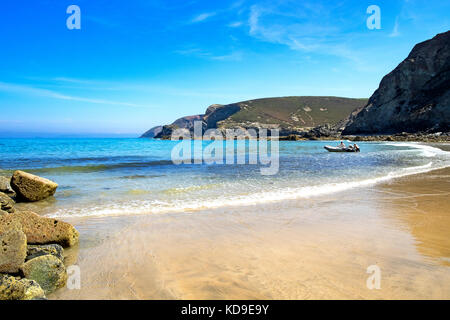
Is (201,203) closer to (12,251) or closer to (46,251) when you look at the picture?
(46,251)

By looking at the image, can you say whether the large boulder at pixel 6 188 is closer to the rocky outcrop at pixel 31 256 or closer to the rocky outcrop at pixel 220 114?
the rocky outcrop at pixel 31 256

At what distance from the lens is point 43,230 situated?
573 cm

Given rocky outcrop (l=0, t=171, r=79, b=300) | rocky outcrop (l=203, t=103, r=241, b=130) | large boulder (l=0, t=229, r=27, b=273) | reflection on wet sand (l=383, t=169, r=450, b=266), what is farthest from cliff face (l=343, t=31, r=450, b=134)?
rocky outcrop (l=203, t=103, r=241, b=130)

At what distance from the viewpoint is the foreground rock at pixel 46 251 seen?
481 centimetres

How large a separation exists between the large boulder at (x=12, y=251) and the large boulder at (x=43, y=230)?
1.18m

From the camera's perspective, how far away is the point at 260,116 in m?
158

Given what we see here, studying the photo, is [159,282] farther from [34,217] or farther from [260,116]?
[260,116]

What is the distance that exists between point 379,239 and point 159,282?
4602 millimetres

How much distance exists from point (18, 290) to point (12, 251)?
0.96 m

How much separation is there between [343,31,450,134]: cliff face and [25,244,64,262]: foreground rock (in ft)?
244

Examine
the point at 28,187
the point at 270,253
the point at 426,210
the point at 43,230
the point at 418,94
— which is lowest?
the point at 270,253

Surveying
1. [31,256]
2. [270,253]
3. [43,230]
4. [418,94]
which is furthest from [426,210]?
[418,94]
